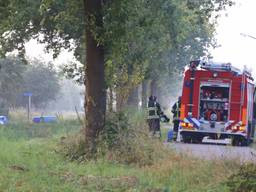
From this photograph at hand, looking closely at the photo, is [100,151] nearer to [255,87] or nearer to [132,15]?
[132,15]

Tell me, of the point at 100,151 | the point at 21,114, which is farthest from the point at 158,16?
the point at 21,114

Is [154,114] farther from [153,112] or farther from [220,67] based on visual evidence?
[220,67]

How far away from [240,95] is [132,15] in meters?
7.39

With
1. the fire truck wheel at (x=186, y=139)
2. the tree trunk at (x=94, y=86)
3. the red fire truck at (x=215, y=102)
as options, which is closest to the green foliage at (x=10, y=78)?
the fire truck wheel at (x=186, y=139)

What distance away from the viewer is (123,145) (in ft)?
50.3

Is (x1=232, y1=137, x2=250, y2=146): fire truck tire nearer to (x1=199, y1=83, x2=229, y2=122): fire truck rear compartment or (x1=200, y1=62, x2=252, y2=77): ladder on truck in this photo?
(x1=199, y1=83, x2=229, y2=122): fire truck rear compartment

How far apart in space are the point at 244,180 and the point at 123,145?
6.15 metres

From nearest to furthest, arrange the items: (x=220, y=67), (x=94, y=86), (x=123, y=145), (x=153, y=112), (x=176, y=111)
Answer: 1. (x=123, y=145)
2. (x=94, y=86)
3. (x=220, y=67)
4. (x=153, y=112)
5. (x=176, y=111)

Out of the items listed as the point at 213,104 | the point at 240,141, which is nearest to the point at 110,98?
the point at 213,104

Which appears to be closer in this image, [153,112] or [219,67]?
[219,67]

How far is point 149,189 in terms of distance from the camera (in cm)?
1061

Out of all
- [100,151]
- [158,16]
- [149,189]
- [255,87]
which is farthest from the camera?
[255,87]

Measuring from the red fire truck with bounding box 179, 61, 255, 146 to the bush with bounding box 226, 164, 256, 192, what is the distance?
12257 mm

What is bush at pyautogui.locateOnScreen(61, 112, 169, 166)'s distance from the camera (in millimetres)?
14758
